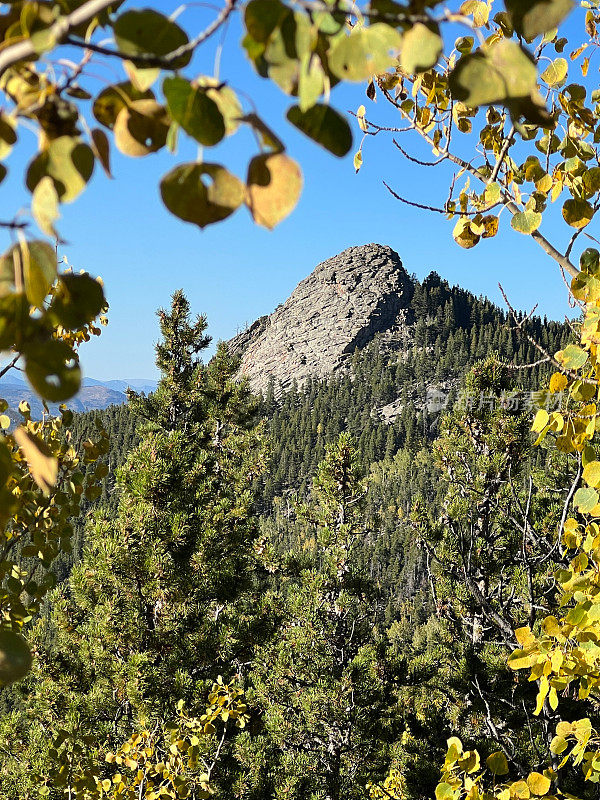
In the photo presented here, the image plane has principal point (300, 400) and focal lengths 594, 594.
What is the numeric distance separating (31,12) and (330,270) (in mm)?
106232

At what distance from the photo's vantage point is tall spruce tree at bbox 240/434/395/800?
20.6ft

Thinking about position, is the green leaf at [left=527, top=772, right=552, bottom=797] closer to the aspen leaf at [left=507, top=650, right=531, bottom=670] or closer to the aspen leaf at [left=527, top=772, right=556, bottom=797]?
the aspen leaf at [left=527, top=772, right=556, bottom=797]

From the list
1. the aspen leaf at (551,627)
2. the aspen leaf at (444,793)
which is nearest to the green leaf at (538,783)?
the aspen leaf at (444,793)

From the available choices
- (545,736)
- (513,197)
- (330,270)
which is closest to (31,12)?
(513,197)

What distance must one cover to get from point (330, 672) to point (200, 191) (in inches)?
276

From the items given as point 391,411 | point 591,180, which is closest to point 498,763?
point 591,180

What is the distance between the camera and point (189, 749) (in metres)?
1.94

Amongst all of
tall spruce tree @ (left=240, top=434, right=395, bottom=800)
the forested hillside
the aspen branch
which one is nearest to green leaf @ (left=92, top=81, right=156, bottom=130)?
the aspen branch

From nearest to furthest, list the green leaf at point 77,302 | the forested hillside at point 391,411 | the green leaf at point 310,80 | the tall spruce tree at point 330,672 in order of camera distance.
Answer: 1. the green leaf at point 310,80
2. the green leaf at point 77,302
3. the tall spruce tree at point 330,672
4. the forested hillside at point 391,411

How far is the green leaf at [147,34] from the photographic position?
1.01ft

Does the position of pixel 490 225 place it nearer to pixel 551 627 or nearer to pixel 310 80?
pixel 551 627

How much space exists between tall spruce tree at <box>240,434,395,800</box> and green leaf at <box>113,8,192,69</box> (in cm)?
656

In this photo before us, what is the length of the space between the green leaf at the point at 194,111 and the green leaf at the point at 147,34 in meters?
0.02

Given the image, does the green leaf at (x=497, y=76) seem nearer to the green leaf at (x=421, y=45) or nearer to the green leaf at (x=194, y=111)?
the green leaf at (x=421, y=45)
